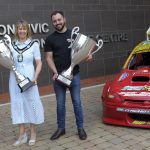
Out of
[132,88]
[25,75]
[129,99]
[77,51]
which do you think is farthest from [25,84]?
[132,88]

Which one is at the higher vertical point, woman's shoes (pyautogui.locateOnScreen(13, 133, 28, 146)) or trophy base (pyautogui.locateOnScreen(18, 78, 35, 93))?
trophy base (pyautogui.locateOnScreen(18, 78, 35, 93))

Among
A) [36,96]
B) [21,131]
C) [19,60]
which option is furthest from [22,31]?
[21,131]

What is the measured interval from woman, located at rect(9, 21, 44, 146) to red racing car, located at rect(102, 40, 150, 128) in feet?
4.25

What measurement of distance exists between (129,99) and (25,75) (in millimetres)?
1742

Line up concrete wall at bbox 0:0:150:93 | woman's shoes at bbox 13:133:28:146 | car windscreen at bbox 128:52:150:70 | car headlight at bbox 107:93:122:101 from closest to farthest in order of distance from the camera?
woman's shoes at bbox 13:133:28:146, car headlight at bbox 107:93:122:101, car windscreen at bbox 128:52:150:70, concrete wall at bbox 0:0:150:93

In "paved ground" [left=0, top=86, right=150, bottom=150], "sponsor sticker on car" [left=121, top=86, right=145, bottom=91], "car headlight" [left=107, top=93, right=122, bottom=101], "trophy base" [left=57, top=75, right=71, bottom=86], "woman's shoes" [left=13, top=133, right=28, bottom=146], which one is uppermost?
"trophy base" [left=57, top=75, right=71, bottom=86]

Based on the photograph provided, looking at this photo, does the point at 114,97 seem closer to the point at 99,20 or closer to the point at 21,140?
the point at 21,140

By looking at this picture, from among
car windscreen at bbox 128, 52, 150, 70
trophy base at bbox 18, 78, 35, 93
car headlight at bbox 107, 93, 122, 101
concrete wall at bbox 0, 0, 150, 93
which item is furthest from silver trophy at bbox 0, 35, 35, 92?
concrete wall at bbox 0, 0, 150, 93

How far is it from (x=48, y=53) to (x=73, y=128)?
1.46 m

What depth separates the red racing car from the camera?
619 centimetres

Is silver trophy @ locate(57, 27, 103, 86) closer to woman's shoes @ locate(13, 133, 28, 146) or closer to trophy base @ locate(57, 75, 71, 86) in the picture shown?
trophy base @ locate(57, 75, 71, 86)

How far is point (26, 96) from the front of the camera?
18.9ft

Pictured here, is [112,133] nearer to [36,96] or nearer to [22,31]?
[36,96]

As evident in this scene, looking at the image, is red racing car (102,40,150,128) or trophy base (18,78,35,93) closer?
trophy base (18,78,35,93)
